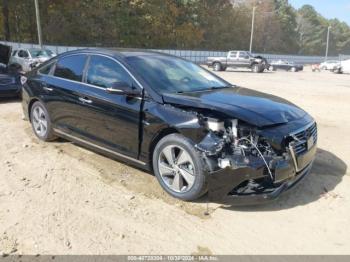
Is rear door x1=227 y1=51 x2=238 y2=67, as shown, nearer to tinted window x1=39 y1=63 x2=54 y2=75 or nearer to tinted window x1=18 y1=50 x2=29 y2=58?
tinted window x1=18 y1=50 x2=29 y2=58

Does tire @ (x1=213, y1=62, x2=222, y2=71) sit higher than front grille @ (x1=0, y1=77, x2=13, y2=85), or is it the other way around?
front grille @ (x1=0, y1=77, x2=13, y2=85)

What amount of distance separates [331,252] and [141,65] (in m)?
3.02

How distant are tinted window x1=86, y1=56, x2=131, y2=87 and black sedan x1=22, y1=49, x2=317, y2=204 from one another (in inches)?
0.6

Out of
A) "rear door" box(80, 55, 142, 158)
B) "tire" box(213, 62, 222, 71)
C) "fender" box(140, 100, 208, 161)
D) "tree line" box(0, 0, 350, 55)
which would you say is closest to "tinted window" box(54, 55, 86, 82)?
"rear door" box(80, 55, 142, 158)

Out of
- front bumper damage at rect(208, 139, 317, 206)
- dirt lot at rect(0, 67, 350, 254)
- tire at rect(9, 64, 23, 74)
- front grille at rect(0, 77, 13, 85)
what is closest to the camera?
dirt lot at rect(0, 67, 350, 254)

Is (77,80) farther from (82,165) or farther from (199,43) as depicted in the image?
(199,43)

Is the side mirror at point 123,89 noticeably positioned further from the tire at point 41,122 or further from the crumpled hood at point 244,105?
the tire at point 41,122

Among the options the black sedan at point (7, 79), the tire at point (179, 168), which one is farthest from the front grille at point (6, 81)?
the tire at point (179, 168)

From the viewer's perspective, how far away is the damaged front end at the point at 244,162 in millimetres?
3691

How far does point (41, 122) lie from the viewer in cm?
617

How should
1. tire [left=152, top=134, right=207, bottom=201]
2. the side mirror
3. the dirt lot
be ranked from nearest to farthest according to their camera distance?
the dirt lot
tire [left=152, top=134, right=207, bottom=201]
the side mirror

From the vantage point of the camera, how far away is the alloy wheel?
402cm

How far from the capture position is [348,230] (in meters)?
3.59

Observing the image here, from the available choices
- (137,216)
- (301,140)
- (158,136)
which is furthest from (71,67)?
(301,140)
